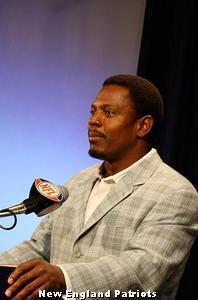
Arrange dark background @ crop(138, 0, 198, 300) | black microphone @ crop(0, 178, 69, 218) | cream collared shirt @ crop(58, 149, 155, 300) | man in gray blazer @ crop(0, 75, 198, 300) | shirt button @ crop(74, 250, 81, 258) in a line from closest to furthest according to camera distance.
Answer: black microphone @ crop(0, 178, 69, 218), man in gray blazer @ crop(0, 75, 198, 300), shirt button @ crop(74, 250, 81, 258), cream collared shirt @ crop(58, 149, 155, 300), dark background @ crop(138, 0, 198, 300)

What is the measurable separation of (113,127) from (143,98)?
0.55 feet

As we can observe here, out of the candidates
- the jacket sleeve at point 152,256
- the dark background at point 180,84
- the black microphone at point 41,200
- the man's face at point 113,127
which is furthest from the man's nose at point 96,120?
the dark background at point 180,84

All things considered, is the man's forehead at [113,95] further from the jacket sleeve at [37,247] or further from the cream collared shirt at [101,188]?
the jacket sleeve at [37,247]

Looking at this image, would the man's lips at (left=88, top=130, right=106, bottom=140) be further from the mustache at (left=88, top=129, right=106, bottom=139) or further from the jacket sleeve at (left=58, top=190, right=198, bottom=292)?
the jacket sleeve at (left=58, top=190, right=198, bottom=292)

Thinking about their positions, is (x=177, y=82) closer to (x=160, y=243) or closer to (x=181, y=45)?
(x=181, y=45)

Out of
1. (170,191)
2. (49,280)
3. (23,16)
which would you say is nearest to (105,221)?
(170,191)

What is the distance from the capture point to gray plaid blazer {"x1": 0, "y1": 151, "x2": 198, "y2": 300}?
56.5 inches

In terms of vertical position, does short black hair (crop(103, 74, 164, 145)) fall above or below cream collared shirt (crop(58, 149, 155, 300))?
above

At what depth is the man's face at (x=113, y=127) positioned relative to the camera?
6.07 ft

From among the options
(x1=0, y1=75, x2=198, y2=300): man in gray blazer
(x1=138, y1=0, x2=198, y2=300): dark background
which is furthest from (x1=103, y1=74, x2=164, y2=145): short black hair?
(x1=138, y1=0, x2=198, y2=300): dark background

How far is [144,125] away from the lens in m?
1.92

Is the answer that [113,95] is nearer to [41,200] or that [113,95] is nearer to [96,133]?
[96,133]

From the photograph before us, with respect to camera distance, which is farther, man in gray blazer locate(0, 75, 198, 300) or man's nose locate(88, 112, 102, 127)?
man's nose locate(88, 112, 102, 127)

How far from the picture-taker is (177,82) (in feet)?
8.16
